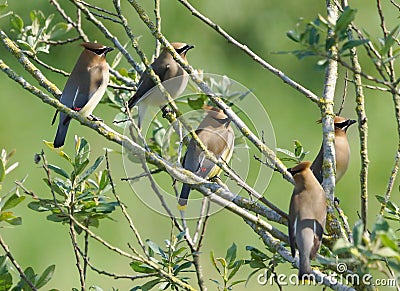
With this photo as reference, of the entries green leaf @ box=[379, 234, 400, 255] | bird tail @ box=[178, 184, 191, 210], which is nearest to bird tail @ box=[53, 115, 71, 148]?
bird tail @ box=[178, 184, 191, 210]

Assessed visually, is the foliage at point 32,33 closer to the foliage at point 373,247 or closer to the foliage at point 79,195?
the foliage at point 79,195

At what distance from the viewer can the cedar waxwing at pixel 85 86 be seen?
4.00 m

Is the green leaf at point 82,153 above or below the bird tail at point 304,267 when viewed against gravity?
above

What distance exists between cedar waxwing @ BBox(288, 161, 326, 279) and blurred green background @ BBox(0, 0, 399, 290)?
348 centimetres

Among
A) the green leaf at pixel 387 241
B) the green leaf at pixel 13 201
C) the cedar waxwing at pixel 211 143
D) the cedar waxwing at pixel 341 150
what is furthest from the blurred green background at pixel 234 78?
the green leaf at pixel 387 241

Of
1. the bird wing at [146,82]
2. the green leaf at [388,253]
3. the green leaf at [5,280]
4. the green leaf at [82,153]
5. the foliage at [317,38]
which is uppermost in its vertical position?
the bird wing at [146,82]

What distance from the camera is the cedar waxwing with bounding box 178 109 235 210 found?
3.46 meters

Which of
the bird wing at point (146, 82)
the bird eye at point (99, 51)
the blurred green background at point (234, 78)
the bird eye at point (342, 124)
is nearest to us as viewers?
the bird wing at point (146, 82)

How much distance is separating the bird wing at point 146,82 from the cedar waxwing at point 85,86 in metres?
0.22

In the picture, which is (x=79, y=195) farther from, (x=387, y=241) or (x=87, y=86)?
(x=387, y=241)

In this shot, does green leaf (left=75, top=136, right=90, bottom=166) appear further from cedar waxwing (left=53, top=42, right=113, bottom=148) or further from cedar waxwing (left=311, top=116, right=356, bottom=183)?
cedar waxwing (left=311, top=116, right=356, bottom=183)

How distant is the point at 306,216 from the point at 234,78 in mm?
5667

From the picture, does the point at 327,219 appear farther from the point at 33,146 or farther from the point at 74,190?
the point at 33,146

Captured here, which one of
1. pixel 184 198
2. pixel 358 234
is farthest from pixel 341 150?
pixel 358 234
